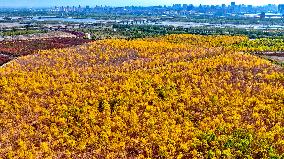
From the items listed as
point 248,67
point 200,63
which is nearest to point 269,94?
point 248,67

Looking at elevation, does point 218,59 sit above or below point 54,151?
above

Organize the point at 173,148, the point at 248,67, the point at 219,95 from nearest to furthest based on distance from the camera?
the point at 173,148 < the point at 219,95 < the point at 248,67

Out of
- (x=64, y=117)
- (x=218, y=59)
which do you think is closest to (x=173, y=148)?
(x=64, y=117)

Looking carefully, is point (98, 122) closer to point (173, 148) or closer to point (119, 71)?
point (173, 148)

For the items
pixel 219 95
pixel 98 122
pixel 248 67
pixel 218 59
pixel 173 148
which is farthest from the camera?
pixel 218 59

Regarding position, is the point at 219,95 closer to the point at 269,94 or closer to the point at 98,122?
the point at 269,94

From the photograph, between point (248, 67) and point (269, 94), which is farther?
point (248, 67)
